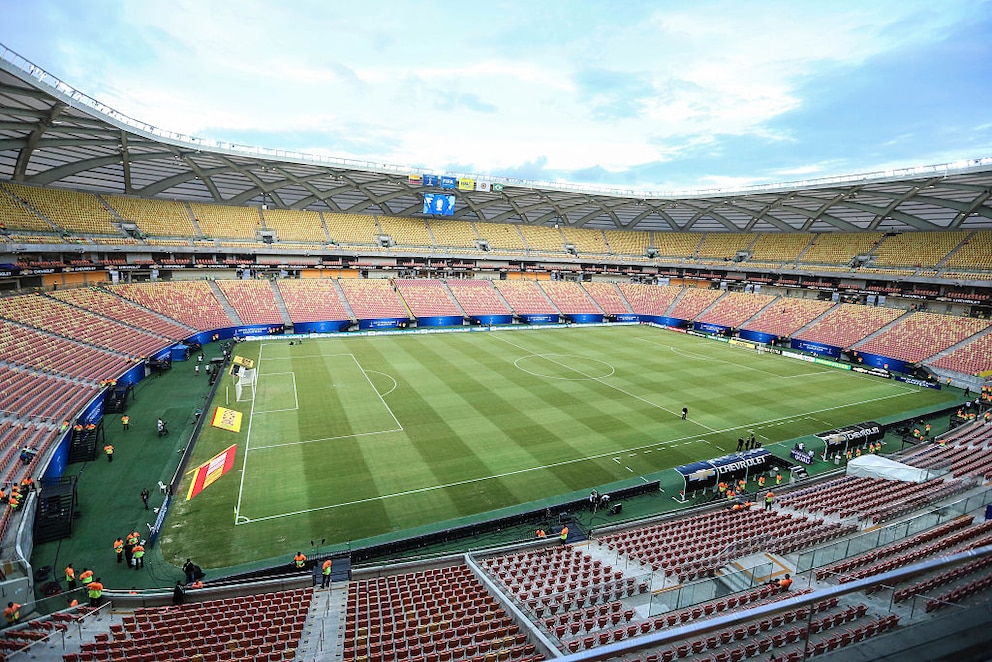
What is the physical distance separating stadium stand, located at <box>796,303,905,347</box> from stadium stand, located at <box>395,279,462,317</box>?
3767cm

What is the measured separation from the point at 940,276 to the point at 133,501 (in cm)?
6331

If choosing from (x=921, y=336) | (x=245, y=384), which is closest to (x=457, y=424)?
(x=245, y=384)

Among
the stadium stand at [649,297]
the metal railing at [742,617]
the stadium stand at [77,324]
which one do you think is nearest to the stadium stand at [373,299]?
the stadium stand at [77,324]

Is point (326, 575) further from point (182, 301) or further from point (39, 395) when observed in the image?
point (182, 301)

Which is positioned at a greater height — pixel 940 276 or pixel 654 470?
pixel 940 276

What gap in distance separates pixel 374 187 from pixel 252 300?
2002 cm

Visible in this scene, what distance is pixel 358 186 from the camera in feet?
193

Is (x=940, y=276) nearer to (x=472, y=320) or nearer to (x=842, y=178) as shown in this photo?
(x=842, y=178)

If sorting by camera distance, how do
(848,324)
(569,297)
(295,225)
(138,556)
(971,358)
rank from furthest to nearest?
(569,297)
(295,225)
(848,324)
(971,358)
(138,556)

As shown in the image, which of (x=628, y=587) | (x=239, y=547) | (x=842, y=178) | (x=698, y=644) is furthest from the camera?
(x=842, y=178)

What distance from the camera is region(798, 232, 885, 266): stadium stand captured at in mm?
56125

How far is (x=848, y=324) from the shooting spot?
5034 cm

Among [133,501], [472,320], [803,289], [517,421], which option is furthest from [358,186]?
[803,289]

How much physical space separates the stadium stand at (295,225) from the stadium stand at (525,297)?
23.3m
